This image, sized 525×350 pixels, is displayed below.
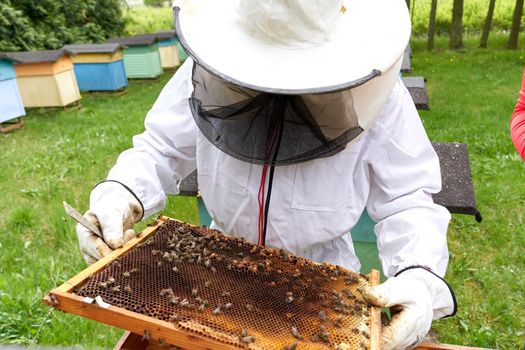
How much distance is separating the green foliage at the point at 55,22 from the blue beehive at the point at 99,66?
163cm

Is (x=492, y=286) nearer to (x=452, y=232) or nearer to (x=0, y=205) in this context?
(x=452, y=232)

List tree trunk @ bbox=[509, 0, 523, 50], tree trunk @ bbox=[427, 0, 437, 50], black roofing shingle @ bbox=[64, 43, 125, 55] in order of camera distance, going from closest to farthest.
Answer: black roofing shingle @ bbox=[64, 43, 125, 55], tree trunk @ bbox=[509, 0, 523, 50], tree trunk @ bbox=[427, 0, 437, 50]

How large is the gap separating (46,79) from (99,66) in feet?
5.83

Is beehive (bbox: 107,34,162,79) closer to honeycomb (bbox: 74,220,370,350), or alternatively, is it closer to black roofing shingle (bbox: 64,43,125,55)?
black roofing shingle (bbox: 64,43,125,55)

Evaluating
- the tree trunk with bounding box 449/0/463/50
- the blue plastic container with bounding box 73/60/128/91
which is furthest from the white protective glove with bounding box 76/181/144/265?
the tree trunk with bounding box 449/0/463/50

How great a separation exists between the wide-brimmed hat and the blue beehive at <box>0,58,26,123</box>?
7.32m

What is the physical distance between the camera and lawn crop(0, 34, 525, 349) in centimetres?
300

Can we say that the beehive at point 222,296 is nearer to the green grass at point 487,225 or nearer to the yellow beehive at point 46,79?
the green grass at point 487,225

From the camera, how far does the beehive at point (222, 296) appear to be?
48.9 inches

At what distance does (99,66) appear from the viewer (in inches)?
403

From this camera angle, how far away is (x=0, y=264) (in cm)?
354

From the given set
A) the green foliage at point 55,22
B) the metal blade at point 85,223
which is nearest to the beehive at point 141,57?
the green foliage at point 55,22

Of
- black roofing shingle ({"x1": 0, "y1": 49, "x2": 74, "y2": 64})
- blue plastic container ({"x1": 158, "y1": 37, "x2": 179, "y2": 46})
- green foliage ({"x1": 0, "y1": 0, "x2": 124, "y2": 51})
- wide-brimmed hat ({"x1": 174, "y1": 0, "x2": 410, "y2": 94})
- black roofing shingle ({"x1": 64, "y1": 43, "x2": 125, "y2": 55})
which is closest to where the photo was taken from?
wide-brimmed hat ({"x1": 174, "y1": 0, "x2": 410, "y2": 94})

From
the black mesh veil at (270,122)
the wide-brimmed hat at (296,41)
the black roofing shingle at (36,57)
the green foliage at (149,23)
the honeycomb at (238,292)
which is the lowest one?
the green foliage at (149,23)
